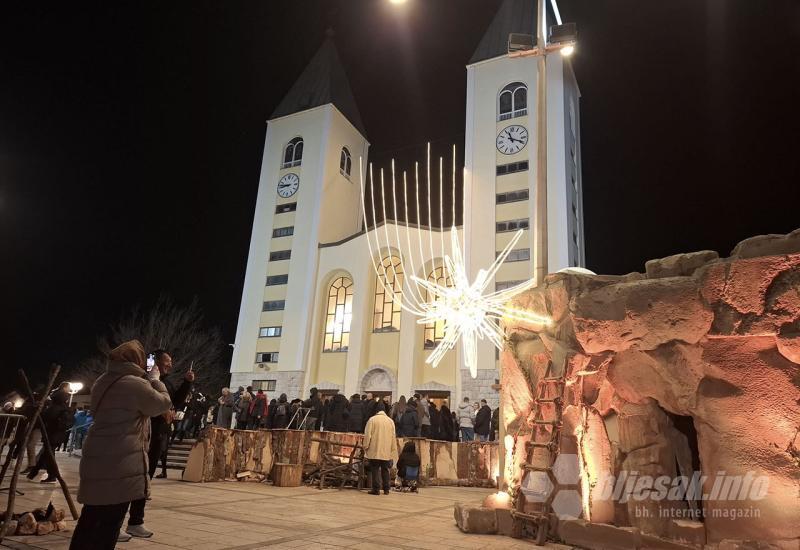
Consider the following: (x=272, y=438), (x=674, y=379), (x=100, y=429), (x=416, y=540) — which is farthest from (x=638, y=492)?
(x=272, y=438)

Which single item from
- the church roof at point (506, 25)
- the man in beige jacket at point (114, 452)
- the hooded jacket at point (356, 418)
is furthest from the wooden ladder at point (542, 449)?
the church roof at point (506, 25)

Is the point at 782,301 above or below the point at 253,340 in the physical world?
below

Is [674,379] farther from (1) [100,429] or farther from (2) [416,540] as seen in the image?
(1) [100,429]

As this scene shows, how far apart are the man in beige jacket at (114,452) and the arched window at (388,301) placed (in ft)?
77.8

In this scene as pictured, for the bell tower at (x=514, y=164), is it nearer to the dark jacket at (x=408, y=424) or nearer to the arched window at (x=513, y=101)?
the arched window at (x=513, y=101)

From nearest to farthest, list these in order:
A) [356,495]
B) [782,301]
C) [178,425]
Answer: [782,301] → [356,495] → [178,425]

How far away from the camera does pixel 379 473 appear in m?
11.3

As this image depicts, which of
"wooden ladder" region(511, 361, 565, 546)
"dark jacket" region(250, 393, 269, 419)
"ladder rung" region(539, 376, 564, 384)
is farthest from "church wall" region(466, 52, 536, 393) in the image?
"ladder rung" region(539, 376, 564, 384)

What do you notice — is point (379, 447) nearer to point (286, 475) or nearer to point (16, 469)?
point (286, 475)

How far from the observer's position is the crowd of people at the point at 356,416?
15.8m

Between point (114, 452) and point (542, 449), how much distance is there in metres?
5.64

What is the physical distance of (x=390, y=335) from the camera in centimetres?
2781

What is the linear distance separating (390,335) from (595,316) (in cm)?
2162

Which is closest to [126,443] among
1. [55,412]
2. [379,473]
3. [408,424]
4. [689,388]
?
[689,388]
